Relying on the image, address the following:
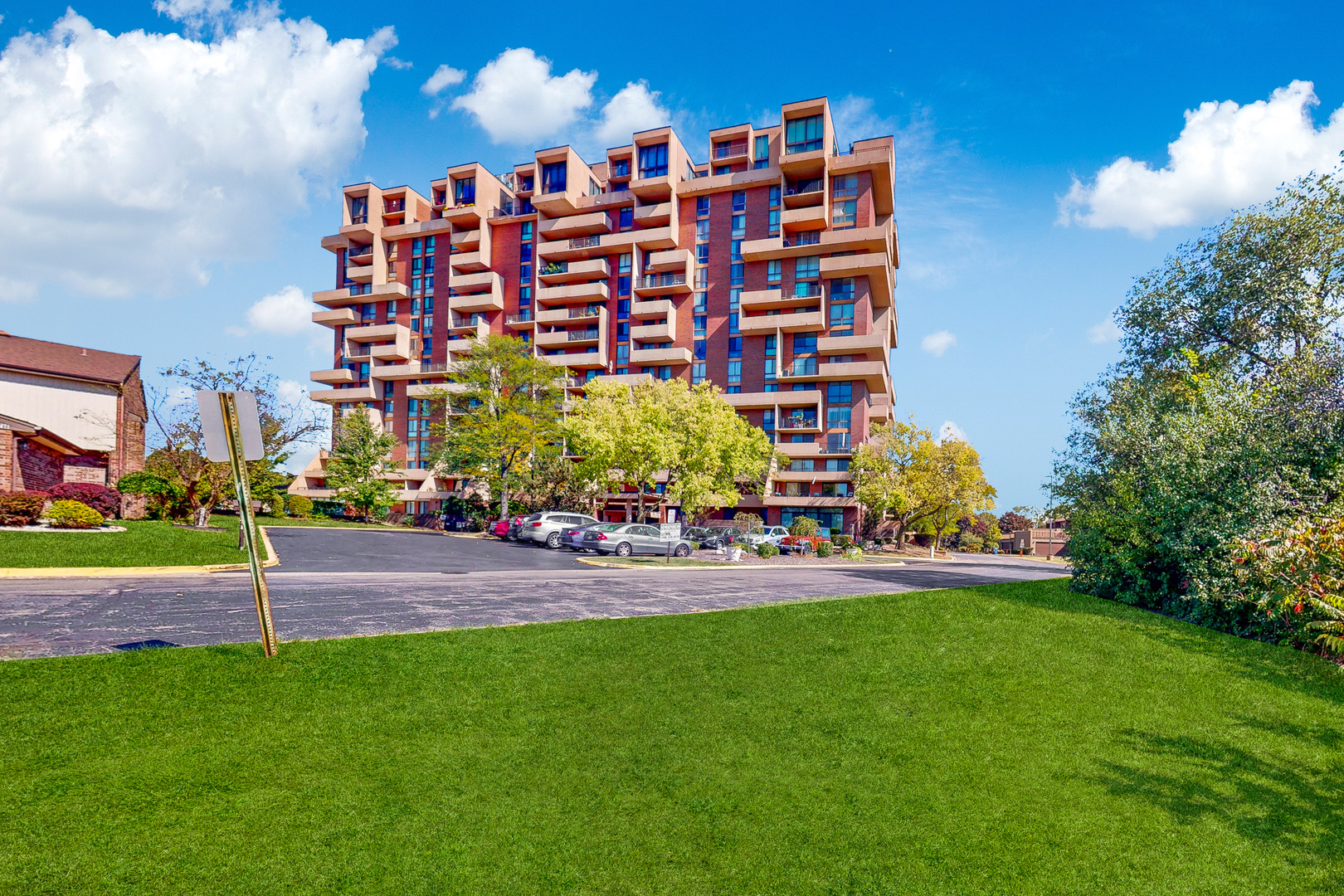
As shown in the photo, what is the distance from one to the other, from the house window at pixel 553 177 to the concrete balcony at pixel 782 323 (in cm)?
2528

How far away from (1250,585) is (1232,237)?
793 inches

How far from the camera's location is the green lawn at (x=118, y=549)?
17312 mm

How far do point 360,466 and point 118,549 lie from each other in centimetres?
3120

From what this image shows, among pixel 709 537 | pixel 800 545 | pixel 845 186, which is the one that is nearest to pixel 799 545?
pixel 800 545

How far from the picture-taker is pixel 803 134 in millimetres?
60312

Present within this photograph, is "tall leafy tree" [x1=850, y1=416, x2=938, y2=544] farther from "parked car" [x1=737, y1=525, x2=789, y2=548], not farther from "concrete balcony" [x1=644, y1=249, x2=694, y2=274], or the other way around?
"concrete balcony" [x1=644, y1=249, x2=694, y2=274]

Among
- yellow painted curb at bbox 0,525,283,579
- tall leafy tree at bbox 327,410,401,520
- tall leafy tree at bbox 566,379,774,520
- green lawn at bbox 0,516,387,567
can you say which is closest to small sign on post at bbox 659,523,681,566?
tall leafy tree at bbox 566,379,774,520

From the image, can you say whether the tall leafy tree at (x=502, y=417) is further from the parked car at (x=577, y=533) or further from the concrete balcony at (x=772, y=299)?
the concrete balcony at (x=772, y=299)

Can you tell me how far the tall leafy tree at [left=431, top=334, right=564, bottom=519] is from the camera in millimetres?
A: 48250

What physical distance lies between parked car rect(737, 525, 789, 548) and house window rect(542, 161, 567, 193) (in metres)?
43.5

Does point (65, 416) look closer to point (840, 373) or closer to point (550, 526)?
point (550, 526)

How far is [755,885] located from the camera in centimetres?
456

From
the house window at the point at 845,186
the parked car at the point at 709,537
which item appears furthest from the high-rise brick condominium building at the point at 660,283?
the parked car at the point at 709,537

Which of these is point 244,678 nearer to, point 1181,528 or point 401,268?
point 1181,528
